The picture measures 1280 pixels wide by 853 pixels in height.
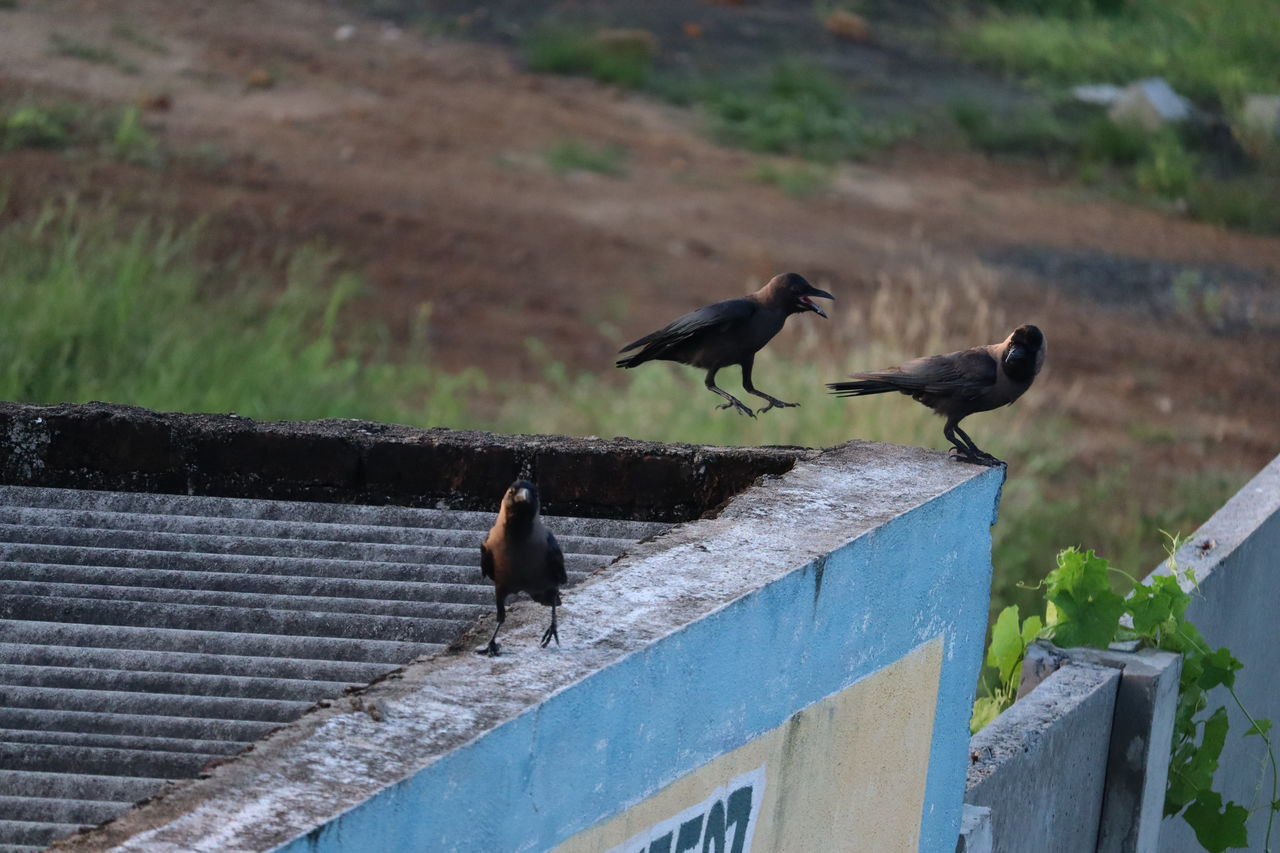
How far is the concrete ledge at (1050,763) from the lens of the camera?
4660 mm

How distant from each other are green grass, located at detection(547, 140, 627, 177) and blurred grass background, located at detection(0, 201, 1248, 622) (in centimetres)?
565

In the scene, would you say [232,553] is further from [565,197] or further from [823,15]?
[823,15]

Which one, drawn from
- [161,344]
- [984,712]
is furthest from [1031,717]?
[161,344]

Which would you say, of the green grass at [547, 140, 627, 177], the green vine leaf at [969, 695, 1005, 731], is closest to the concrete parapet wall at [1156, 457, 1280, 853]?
the green vine leaf at [969, 695, 1005, 731]

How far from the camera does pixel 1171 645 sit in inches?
219

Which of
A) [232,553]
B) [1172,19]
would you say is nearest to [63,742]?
[232,553]

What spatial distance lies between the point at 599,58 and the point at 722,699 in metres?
19.6

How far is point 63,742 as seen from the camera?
3.04 m

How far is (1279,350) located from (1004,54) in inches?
356

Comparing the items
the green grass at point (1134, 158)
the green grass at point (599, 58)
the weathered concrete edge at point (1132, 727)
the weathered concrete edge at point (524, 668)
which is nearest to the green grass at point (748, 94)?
the green grass at point (599, 58)

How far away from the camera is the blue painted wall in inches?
93.2

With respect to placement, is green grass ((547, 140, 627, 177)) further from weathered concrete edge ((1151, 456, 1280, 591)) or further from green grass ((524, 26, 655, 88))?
weathered concrete edge ((1151, 456, 1280, 591))

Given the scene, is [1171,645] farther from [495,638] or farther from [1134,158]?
[1134,158]

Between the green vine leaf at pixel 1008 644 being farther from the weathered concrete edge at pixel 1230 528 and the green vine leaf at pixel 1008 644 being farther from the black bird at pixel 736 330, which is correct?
the black bird at pixel 736 330
